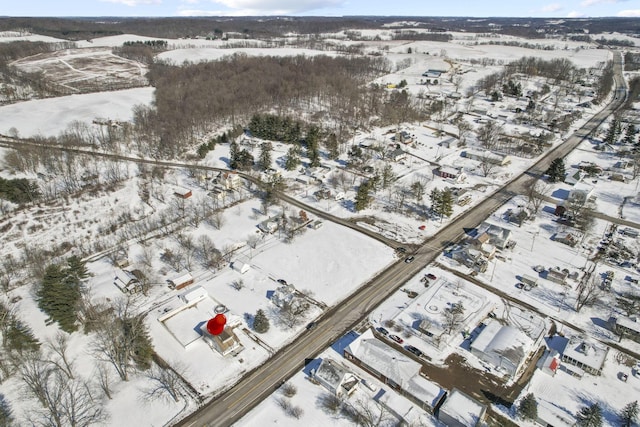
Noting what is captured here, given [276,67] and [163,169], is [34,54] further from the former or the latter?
[163,169]

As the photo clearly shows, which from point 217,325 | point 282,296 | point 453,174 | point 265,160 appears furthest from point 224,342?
point 453,174

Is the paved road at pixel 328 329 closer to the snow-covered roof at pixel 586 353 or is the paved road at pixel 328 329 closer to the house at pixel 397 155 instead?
the snow-covered roof at pixel 586 353

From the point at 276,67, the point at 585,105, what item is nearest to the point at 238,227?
the point at 276,67

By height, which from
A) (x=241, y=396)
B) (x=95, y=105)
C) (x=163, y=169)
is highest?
(x=95, y=105)

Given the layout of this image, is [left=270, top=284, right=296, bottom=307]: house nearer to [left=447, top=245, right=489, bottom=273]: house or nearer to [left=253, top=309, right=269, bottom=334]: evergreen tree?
[left=253, top=309, right=269, bottom=334]: evergreen tree

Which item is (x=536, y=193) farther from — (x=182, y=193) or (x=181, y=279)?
(x=182, y=193)

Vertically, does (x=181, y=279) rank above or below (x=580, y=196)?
below

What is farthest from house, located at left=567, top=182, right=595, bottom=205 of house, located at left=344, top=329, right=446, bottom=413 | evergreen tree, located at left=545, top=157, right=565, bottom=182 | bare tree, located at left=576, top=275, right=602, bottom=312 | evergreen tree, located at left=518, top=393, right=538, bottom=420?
house, located at left=344, top=329, right=446, bottom=413
